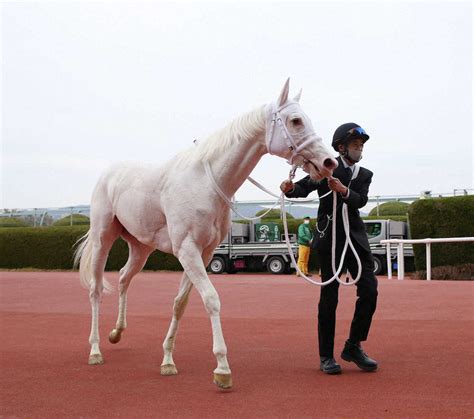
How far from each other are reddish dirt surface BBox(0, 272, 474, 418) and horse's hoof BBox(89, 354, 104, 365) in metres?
0.07

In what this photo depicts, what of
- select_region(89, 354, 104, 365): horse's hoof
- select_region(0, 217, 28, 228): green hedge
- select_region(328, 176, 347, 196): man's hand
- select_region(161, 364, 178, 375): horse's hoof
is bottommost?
select_region(89, 354, 104, 365): horse's hoof

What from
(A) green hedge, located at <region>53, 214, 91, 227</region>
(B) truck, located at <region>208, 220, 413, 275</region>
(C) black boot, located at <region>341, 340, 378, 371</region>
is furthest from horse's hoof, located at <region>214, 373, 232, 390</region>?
(A) green hedge, located at <region>53, 214, 91, 227</region>

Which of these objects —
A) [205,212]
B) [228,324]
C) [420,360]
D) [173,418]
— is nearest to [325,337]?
[420,360]

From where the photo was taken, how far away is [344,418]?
3445 mm

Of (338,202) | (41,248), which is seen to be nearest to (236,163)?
(338,202)

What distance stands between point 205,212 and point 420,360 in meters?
2.19

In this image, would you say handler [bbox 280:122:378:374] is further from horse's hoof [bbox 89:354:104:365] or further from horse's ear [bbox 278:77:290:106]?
horse's hoof [bbox 89:354:104:365]

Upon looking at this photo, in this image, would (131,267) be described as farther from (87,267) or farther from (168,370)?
(168,370)

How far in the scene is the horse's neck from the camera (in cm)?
461

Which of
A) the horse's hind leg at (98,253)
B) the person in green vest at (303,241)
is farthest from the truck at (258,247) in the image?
the horse's hind leg at (98,253)

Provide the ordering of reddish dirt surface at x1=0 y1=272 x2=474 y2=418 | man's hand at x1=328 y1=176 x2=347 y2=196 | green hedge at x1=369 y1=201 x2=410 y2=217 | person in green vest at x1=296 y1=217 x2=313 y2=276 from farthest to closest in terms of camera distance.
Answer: green hedge at x1=369 y1=201 x2=410 y2=217 → person in green vest at x1=296 y1=217 x2=313 y2=276 → man's hand at x1=328 y1=176 x2=347 y2=196 → reddish dirt surface at x1=0 y1=272 x2=474 y2=418

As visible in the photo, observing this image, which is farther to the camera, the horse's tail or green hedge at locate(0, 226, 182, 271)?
green hedge at locate(0, 226, 182, 271)

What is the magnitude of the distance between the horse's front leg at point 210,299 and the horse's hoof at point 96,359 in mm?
1331

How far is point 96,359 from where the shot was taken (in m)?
5.32
